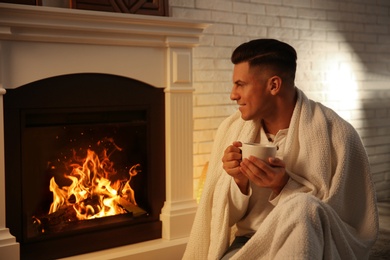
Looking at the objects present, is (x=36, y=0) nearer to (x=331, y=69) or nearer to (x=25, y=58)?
(x=25, y=58)

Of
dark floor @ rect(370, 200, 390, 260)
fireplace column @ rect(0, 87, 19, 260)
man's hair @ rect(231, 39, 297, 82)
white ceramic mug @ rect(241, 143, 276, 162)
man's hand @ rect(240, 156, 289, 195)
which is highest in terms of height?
man's hair @ rect(231, 39, 297, 82)

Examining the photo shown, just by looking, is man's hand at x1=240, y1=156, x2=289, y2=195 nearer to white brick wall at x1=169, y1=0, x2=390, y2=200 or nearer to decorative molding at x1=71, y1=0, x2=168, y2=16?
decorative molding at x1=71, y1=0, x2=168, y2=16

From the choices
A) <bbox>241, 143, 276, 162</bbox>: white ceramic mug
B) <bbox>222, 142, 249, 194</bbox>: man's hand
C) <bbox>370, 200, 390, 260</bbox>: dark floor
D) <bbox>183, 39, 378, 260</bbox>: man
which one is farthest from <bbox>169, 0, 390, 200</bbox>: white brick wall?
<bbox>241, 143, 276, 162</bbox>: white ceramic mug

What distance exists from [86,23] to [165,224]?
1.07m

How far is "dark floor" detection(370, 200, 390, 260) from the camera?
2746mm

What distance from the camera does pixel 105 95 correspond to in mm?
2426

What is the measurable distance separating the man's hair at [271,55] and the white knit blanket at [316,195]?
0.12 metres

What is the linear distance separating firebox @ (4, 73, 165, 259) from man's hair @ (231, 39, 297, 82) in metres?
0.89

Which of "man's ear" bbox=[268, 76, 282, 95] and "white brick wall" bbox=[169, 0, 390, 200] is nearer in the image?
"man's ear" bbox=[268, 76, 282, 95]

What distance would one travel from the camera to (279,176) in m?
1.57

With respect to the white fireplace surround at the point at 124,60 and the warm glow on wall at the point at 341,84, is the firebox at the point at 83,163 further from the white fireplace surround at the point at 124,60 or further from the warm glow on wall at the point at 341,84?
the warm glow on wall at the point at 341,84

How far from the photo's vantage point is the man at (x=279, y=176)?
150 cm

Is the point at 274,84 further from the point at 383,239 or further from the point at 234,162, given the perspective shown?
the point at 383,239

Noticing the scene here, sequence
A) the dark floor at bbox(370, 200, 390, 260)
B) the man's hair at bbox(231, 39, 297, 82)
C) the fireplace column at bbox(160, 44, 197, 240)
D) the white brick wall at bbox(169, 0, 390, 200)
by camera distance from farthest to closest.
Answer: the white brick wall at bbox(169, 0, 390, 200)
the dark floor at bbox(370, 200, 390, 260)
the fireplace column at bbox(160, 44, 197, 240)
the man's hair at bbox(231, 39, 297, 82)
